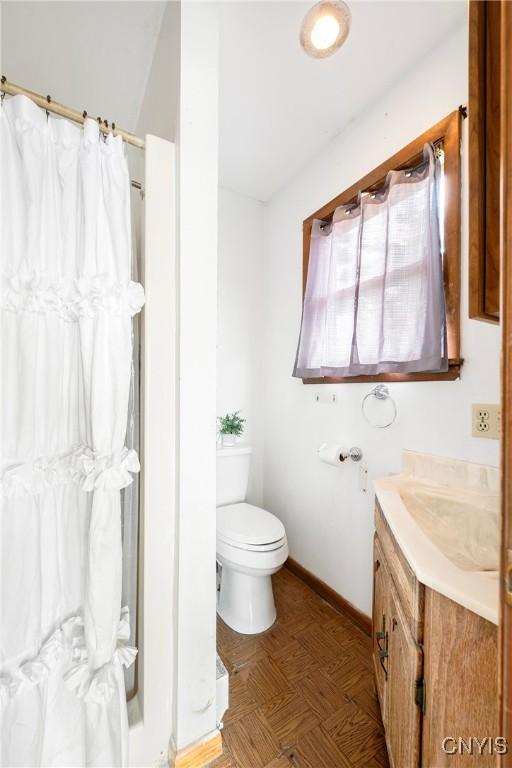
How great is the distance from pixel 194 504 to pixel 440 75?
6.16 ft

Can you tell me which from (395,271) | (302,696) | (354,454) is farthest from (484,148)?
(302,696)

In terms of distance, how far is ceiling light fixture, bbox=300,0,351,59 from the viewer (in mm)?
1009

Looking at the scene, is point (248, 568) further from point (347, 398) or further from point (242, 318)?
point (242, 318)

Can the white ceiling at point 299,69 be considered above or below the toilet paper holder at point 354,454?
above

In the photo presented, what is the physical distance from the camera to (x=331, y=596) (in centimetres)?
173

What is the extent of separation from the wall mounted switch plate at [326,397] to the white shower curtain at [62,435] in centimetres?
119

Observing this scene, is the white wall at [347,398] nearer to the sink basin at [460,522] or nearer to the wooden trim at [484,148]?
the sink basin at [460,522]

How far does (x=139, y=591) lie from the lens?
101cm

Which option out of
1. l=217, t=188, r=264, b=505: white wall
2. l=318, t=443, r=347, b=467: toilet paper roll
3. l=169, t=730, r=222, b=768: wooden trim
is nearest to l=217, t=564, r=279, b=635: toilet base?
l=169, t=730, r=222, b=768: wooden trim

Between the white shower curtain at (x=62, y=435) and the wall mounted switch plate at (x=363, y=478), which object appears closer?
the white shower curtain at (x=62, y=435)

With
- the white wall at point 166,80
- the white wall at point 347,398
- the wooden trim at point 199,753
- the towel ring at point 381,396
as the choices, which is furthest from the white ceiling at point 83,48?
the wooden trim at point 199,753

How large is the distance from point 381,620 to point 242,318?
186cm

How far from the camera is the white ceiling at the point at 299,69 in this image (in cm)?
115

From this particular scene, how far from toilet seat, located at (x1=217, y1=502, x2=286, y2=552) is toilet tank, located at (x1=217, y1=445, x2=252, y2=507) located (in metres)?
0.10
